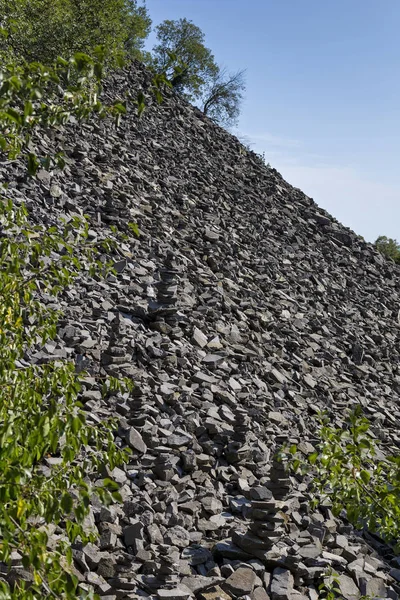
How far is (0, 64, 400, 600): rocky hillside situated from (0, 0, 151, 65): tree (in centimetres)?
208

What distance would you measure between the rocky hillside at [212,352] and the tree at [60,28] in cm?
208

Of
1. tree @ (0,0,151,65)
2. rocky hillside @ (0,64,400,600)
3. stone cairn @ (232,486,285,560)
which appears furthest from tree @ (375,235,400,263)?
stone cairn @ (232,486,285,560)

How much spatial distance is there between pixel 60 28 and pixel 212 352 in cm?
1744

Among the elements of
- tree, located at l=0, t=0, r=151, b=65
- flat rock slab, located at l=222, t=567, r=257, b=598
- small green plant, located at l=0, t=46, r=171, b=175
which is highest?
tree, located at l=0, t=0, r=151, b=65

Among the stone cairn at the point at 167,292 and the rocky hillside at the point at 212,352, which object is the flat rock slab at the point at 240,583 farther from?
the stone cairn at the point at 167,292

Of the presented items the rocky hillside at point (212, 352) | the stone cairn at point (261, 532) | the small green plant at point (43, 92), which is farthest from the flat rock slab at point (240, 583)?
the small green plant at point (43, 92)

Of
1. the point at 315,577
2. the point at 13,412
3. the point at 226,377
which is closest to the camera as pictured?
the point at 13,412

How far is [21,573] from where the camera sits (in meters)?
5.77

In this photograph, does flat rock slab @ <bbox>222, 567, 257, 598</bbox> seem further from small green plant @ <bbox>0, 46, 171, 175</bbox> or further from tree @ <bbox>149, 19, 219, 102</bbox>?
tree @ <bbox>149, 19, 219, 102</bbox>

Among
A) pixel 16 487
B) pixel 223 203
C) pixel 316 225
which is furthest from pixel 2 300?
pixel 316 225

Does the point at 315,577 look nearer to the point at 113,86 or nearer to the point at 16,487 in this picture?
the point at 16,487

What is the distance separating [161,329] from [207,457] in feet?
11.8

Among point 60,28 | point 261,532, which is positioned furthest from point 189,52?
point 261,532

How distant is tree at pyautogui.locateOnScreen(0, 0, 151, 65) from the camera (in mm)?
23344
